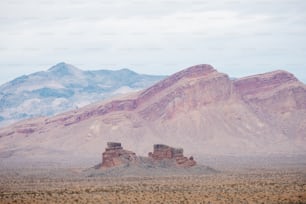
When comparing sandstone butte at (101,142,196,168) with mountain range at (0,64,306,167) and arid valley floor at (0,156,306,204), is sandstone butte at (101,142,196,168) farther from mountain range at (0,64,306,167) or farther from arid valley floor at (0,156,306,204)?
mountain range at (0,64,306,167)

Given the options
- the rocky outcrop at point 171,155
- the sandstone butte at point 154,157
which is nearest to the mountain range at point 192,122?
the sandstone butte at point 154,157

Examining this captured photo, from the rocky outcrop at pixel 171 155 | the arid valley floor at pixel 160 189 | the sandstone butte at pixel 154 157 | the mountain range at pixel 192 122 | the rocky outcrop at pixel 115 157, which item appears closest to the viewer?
the arid valley floor at pixel 160 189

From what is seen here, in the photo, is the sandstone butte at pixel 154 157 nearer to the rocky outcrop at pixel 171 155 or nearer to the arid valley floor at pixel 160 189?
the rocky outcrop at pixel 171 155

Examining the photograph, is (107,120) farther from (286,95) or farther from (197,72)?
(286,95)

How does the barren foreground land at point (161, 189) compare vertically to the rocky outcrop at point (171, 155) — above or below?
below

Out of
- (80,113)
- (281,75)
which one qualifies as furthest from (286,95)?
(80,113)

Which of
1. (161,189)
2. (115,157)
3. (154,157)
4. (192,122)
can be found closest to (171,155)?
(154,157)

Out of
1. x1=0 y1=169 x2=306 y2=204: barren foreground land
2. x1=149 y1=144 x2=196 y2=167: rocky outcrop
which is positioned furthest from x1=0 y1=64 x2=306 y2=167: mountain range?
x1=0 y1=169 x2=306 y2=204: barren foreground land

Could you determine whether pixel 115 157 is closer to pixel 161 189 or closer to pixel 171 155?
pixel 171 155
